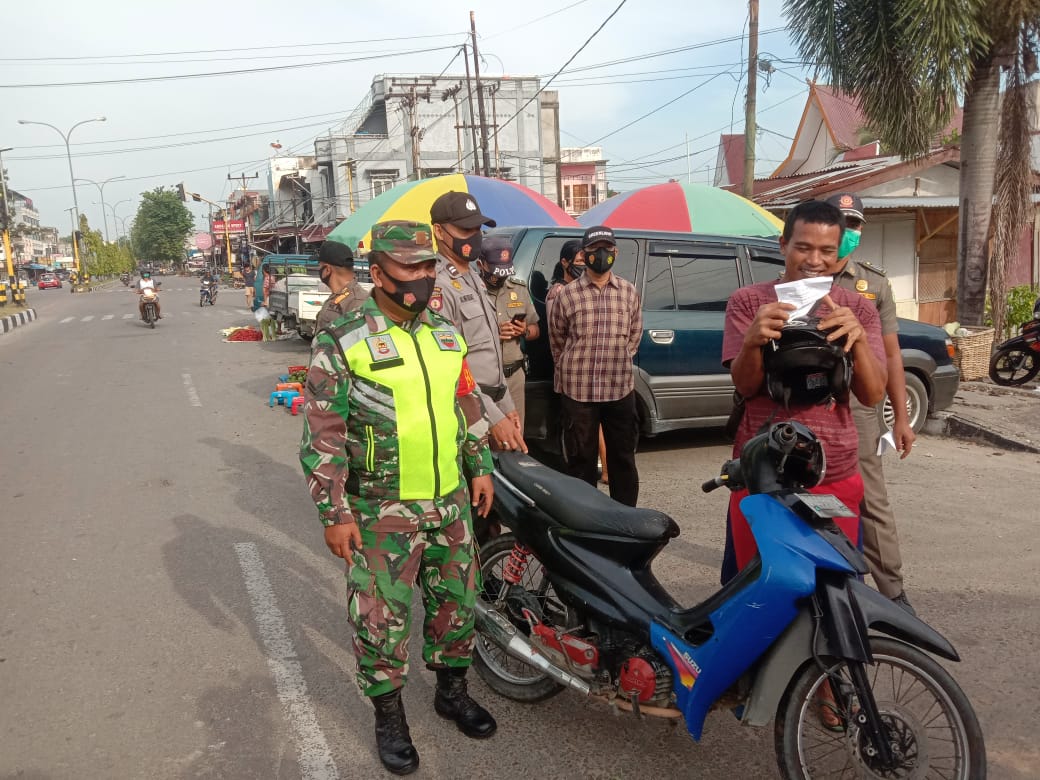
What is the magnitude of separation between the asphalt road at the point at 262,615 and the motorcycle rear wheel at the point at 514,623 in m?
0.10

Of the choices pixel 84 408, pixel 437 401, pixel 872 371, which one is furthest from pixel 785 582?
pixel 84 408

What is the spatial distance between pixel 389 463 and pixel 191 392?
357 inches

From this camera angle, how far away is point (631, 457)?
5035mm

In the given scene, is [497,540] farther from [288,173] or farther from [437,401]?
[288,173]

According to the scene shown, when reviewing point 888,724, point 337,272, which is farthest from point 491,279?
point 888,724

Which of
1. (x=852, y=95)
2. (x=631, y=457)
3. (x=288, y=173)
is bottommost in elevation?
(x=631, y=457)

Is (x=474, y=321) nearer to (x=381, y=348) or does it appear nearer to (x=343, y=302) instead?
(x=381, y=348)

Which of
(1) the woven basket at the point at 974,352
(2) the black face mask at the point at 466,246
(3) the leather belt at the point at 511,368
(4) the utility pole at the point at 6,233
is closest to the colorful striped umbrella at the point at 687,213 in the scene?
(1) the woven basket at the point at 974,352

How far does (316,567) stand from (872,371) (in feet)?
10.8

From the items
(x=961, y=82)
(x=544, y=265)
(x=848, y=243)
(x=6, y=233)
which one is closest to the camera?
(x=848, y=243)

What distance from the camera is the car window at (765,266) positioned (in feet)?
22.4

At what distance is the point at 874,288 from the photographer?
3551mm

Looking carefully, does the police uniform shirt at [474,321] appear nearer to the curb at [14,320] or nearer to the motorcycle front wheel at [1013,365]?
the motorcycle front wheel at [1013,365]

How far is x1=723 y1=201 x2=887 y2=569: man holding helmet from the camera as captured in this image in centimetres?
252
